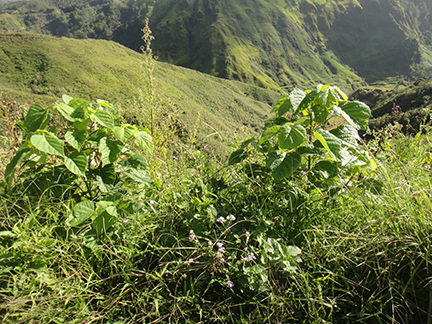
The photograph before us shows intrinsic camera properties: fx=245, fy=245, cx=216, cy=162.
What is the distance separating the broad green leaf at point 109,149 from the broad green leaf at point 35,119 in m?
0.45

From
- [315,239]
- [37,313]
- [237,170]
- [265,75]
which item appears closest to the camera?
[37,313]

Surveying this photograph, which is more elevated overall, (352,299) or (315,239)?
(315,239)

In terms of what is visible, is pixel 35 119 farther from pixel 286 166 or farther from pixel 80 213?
pixel 286 166

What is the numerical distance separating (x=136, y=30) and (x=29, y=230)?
22802 cm

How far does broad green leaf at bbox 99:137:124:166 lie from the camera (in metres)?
1.85

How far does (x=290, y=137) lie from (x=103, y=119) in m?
1.43

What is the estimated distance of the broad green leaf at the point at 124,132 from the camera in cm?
195

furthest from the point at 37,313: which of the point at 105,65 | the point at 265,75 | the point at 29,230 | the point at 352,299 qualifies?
the point at 265,75

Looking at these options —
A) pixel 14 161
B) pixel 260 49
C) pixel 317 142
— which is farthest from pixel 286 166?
pixel 260 49

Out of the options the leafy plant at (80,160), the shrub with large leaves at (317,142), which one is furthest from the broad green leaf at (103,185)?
the shrub with large leaves at (317,142)

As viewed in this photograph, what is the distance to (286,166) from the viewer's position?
175 centimetres

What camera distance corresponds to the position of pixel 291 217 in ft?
5.99

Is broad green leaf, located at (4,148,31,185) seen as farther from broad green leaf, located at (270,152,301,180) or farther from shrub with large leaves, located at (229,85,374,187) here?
broad green leaf, located at (270,152,301,180)

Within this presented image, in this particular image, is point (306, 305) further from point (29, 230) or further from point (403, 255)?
point (29, 230)
